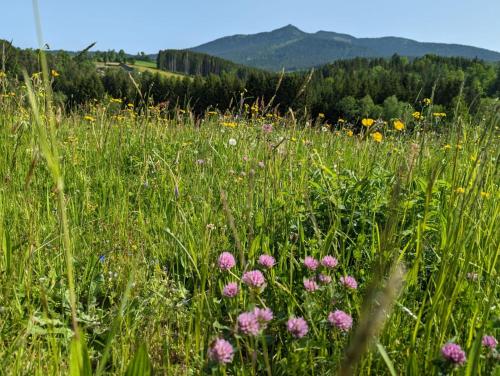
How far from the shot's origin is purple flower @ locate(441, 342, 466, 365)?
0.88 metres

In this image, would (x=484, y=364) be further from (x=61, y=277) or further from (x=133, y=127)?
(x=133, y=127)

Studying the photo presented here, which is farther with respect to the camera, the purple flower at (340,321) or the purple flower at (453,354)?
the purple flower at (340,321)

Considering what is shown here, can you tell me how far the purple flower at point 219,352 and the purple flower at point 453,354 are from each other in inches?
17.9

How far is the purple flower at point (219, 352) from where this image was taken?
3.01 ft

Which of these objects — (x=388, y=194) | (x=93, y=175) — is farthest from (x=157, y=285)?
(x=93, y=175)

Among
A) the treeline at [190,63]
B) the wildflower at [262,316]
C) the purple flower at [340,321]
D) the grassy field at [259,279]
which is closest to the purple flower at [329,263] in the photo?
the grassy field at [259,279]

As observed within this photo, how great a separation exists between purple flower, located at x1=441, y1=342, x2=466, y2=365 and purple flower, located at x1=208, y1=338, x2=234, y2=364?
1.50 ft

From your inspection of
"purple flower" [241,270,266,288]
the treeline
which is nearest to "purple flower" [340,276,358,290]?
"purple flower" [241,270,266,288]

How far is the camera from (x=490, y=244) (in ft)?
4.75

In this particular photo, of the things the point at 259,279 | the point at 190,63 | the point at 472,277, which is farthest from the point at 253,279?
the point at 190,63

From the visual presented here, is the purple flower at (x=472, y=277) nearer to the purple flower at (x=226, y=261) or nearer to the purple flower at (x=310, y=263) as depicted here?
the purple flower at (x=310, y=263)

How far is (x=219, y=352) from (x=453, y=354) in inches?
19.4

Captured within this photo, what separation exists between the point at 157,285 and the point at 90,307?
0.25 meters

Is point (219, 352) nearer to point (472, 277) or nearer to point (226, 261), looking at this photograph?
point (226, 261)
